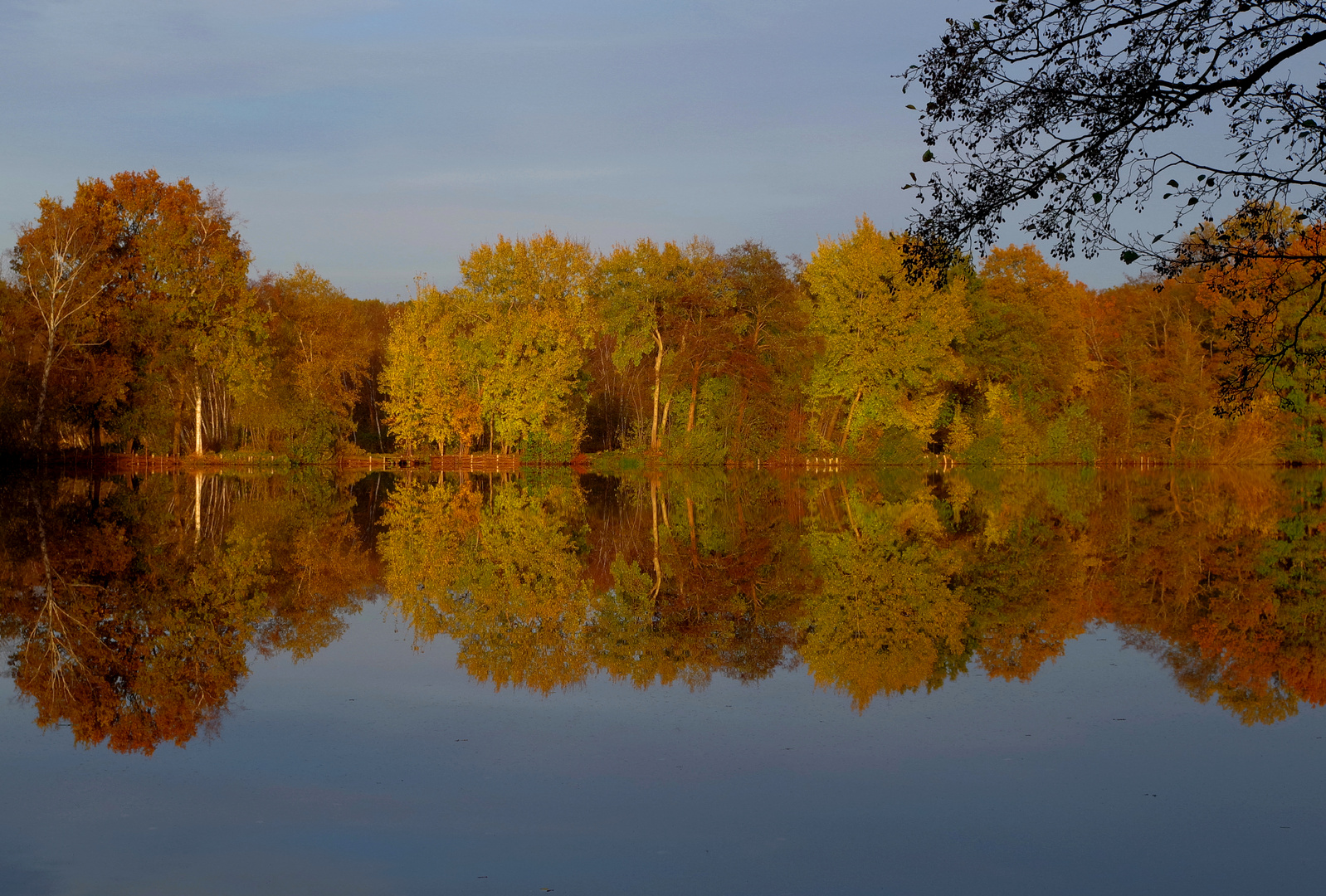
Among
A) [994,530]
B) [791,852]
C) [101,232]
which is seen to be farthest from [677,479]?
[791,852]

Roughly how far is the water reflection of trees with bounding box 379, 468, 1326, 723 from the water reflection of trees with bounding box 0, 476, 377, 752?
1.12m

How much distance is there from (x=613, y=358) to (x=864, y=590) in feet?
121

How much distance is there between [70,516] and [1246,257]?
20.5m

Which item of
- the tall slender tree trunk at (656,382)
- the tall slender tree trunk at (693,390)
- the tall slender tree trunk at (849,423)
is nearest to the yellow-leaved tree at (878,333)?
the tall slender tree trunk at (849,423)

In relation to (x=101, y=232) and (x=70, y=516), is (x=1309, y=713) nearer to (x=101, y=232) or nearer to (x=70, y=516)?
(x=70, y=516)

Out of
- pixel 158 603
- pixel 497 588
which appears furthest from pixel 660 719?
pixel 158 603

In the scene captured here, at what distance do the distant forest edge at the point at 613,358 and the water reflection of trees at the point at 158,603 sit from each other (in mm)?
21283

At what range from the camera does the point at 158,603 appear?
1156 cm

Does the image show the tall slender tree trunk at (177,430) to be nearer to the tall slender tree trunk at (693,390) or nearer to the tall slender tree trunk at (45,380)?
the tall slender tree trunk at (45,380)

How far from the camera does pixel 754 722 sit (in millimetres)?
7344

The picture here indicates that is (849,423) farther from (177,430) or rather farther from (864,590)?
(864,590)

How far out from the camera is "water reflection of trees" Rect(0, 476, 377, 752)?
7.81 meters

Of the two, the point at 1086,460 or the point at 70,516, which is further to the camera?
the point at 1086,460

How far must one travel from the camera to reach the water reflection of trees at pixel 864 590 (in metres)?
9.15
